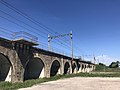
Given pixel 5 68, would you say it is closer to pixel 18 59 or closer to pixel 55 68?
pixel 18 59

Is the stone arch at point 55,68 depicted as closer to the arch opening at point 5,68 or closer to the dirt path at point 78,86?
the arch opening at point 5,68

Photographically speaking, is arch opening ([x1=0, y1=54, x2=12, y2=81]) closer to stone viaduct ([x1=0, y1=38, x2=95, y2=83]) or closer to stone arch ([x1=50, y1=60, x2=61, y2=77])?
stone viaduct ([x1=0, y1=38, x2=95, y2=83])

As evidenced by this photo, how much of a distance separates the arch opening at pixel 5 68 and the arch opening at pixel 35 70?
6.14 m

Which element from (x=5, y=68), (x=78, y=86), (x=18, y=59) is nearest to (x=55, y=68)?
(x=18, y=59)

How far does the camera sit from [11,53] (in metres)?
20.1

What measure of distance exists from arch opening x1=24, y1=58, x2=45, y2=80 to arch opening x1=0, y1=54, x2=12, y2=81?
614 cm

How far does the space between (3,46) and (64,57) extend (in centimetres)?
2031

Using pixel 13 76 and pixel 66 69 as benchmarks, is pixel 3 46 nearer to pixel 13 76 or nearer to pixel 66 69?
pixel 13 76

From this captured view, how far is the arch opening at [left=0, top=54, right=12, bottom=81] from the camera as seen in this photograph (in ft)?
67.8

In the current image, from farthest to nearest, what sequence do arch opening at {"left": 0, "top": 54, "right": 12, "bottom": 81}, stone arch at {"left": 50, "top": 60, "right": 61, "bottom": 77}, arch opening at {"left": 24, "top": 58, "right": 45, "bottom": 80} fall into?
stone arch at {"left": 50, "top": 60, "right": 61, "bottom": 77} < arch opening at {"left": 24, "top": 58, "right": 45, "bottom": 80} < arch opening at {"left": 0, "top": 54, "right": 12, "bottom": 81}

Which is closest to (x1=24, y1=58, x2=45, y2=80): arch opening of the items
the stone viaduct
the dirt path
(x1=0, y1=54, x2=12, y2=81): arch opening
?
the stone viaduct

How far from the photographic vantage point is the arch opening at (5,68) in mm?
20672

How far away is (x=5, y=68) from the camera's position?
21625 mm

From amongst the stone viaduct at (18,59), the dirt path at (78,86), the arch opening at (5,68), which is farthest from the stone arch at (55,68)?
the dirt path at (78,86)
